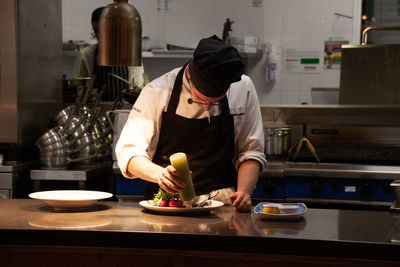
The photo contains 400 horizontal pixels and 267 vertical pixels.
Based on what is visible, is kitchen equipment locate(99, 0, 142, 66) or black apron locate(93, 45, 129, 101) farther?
black apron locate(93, 45, 129, 101)

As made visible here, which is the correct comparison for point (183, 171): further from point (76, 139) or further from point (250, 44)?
point (250, 44)

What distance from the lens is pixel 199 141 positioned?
290cm

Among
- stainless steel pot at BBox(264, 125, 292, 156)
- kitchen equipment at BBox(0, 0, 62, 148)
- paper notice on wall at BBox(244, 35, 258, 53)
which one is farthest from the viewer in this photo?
paper notice on wall at BBox(244, 35, 258, 53)

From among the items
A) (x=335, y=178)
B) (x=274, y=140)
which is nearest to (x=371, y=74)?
(x=274, y=140)

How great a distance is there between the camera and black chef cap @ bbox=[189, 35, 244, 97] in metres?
2.42

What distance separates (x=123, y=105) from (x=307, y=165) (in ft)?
5.30

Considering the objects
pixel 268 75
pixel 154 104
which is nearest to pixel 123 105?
pixel 154 104

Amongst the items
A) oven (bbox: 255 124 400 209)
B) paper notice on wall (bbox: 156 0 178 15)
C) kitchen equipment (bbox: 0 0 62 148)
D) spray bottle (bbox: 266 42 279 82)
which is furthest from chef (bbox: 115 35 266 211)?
paper notice on wall (bbox: 156 0 178 15)

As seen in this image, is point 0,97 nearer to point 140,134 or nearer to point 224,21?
point 140,134

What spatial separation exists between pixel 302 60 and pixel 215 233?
17.5 ft

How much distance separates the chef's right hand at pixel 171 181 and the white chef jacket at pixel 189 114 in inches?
20.3

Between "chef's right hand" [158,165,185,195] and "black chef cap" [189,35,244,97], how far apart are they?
1.50ft

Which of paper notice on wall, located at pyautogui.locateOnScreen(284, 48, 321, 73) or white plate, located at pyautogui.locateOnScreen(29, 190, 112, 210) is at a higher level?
paper notice on wall, located at pyautogui.locateOnScreen(284, 48, 321, 73)

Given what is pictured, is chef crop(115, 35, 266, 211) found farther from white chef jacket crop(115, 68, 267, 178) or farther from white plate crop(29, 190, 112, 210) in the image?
white plate crop(29, 190, 112, 210)
